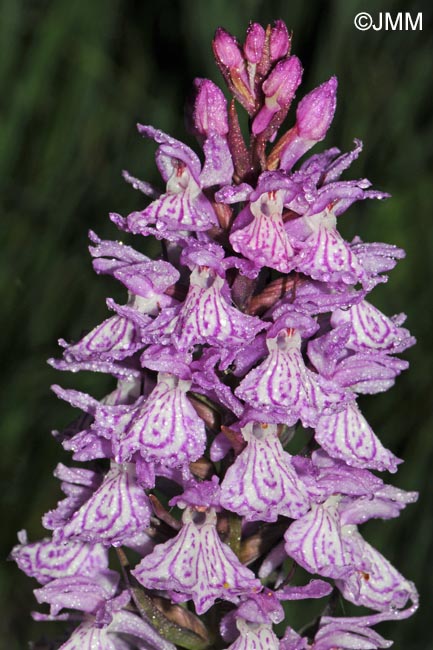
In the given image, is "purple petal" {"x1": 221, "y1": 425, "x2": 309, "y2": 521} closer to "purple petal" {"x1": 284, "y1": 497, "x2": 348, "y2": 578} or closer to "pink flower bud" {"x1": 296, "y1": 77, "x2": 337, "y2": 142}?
"purple petal" {"x1": 284, "y1": 497, "x2": 348, "y2": 578}

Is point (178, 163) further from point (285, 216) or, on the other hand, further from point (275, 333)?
point (275, 333)

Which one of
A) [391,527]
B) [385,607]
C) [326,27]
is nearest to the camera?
[385,607]

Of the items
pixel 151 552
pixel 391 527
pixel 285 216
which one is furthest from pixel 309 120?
pixel 391 527

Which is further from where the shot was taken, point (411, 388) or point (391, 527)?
point (411, 388)

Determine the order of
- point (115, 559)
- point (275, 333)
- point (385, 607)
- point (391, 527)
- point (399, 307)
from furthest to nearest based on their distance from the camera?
point (399, 307) → point (115, 559) → point (391, 527) → point (385, 607) → point (275, 333)

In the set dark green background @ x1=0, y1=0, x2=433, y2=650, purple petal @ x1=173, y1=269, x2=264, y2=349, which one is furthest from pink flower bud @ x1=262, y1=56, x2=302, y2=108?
dark green background @ x1=0, y1=0, x2=433, y2=650

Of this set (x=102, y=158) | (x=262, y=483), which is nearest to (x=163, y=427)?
(x=262, y=483)

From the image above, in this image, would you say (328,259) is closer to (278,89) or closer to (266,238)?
(266,238)
